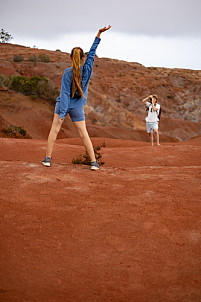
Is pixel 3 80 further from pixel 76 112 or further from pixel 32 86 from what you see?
pixel 76 112

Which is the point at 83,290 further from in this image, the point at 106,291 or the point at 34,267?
the point at 34,267

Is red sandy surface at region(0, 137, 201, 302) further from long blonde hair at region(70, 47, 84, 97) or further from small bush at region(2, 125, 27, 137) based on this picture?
small bush at region(2, 125, 27, 137)

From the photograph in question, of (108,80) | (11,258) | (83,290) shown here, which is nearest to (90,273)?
(83,290)

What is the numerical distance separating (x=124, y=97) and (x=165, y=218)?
32.8m

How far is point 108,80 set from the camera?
37281mm

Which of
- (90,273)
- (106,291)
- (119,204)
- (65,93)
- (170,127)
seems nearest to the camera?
(106,291)

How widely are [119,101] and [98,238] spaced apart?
32.5 meters

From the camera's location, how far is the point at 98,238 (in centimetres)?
269

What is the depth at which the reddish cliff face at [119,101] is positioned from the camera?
21.6 meters

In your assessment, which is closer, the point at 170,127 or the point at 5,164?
the point at 5,164

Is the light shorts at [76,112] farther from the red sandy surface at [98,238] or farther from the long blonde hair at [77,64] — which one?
the red sandy surface at [98,238]

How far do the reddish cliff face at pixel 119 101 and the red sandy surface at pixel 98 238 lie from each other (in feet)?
51.0

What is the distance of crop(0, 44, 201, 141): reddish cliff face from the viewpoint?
21.6 m

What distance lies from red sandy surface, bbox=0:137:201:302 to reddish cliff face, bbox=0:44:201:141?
15550 mm
